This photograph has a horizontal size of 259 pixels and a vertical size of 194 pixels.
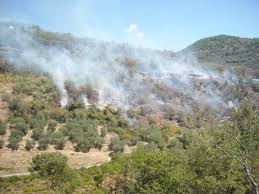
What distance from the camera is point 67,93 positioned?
75875 mm

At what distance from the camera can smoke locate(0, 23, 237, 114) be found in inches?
3209

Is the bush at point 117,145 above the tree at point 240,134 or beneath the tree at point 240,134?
beneath

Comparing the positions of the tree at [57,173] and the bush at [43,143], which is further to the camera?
the bush at [43,143]

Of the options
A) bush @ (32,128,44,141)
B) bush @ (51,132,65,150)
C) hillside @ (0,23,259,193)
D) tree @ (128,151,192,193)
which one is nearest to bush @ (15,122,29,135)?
hillside @ (0,23,259,193)

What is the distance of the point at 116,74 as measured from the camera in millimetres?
92312

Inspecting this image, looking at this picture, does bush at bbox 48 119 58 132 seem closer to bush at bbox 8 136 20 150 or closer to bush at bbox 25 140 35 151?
bush at bbox 25 140 35 151

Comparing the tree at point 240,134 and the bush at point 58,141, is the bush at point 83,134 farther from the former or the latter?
the tree at point 240,134

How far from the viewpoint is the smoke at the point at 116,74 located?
3209 inches

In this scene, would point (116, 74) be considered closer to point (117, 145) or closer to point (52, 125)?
point (52, 125)

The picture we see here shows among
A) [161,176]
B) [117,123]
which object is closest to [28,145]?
[117,123]

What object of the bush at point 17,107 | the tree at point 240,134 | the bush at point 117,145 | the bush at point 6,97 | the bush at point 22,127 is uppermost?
the tree at point 240,134

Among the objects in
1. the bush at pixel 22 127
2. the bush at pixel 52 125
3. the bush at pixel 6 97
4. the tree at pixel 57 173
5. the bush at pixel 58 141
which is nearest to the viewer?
the tree at pixel 57 173

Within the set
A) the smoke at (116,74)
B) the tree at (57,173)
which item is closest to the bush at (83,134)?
the smoke at (116,74)

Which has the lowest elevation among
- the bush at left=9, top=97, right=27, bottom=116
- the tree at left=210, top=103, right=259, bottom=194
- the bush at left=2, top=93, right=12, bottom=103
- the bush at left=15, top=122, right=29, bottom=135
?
the bush at left=15, top=122, right=29, bottom=135
